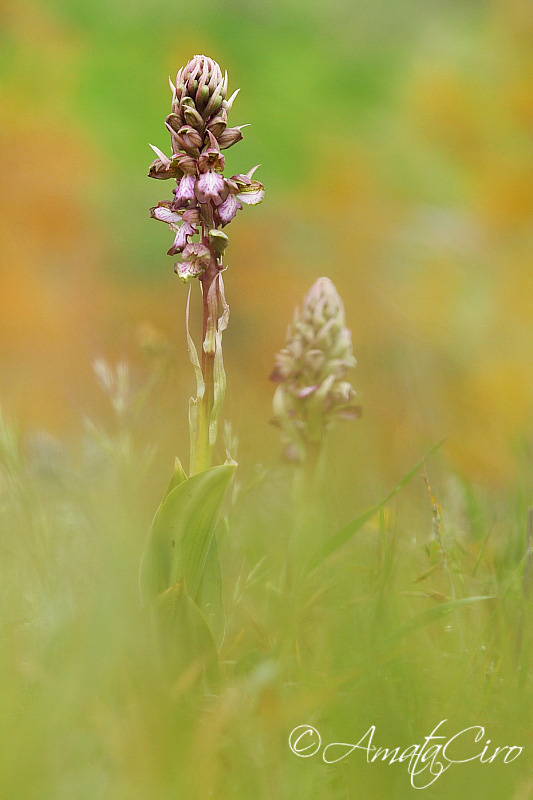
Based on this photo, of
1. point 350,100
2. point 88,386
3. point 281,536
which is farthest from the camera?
point 350,100

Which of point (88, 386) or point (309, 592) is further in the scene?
point (88, 386)

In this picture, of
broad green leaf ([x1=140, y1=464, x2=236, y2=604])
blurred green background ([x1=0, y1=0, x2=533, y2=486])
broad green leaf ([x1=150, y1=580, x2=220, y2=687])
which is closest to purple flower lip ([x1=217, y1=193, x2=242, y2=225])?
broad green leaf ([x1=140, y1=464, x2=236, y2=604])

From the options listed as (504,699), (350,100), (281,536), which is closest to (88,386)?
(281,536)

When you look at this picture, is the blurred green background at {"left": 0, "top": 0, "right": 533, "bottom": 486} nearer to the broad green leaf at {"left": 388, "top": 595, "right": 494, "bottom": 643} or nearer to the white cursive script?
the broad green leaf at {"left": 388, "top": 595, "right": 494, "bottom": 643}

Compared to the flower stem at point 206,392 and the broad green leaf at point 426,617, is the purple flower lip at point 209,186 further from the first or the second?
the broad green leaf at point 426,617

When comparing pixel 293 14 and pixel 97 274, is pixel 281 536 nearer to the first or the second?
pixel 97 274

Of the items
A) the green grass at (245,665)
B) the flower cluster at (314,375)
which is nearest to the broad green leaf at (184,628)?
the green grass at (245,665)

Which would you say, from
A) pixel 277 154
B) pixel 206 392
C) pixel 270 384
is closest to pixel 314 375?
pixel 206 392
